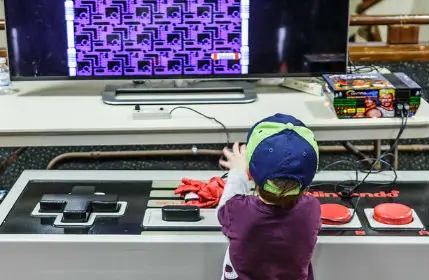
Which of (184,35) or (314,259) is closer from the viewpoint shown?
(314,259)

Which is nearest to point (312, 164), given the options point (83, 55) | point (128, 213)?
point (128, 213)

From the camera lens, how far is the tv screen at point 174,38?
6.61 feet

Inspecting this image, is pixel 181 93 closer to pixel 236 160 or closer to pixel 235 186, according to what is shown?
pixel 236 160

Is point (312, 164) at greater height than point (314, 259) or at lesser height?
Result: greater

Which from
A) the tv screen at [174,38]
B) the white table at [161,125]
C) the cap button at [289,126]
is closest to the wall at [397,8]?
the tv screen at [174,38]

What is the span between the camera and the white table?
1.82 meters

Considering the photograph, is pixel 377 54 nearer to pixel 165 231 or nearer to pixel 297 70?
pixel 297 70

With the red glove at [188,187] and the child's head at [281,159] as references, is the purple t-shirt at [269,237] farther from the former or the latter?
the red glove at [188,187]

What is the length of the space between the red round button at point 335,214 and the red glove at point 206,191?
0.27m

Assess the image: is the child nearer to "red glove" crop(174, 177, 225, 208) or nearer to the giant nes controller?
the giant nes controller

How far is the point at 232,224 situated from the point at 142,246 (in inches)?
9.5

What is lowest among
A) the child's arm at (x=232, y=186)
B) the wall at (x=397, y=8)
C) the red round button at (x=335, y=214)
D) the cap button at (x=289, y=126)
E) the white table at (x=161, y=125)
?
the red round button at (x=335, y=214)

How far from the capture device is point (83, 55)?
6.68 feet

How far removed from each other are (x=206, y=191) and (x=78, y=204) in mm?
323
